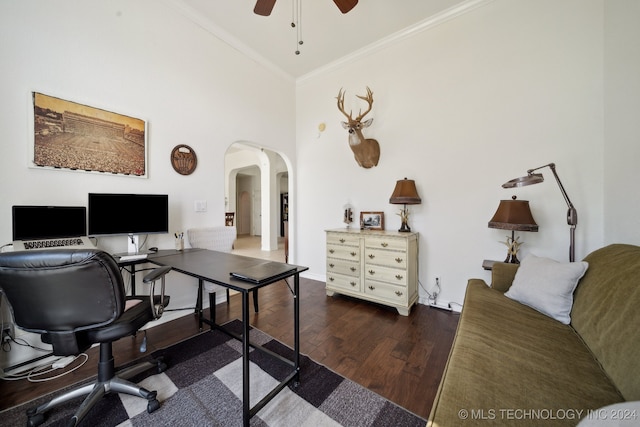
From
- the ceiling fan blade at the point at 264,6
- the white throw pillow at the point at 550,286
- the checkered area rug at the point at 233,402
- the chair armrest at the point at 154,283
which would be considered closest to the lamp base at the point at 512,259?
the white throw pillow at the point at 550,286

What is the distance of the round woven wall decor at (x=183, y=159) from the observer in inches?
99.6

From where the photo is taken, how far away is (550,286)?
1.49 m

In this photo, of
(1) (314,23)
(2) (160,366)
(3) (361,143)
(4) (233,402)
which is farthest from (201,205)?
(1) (314,23)

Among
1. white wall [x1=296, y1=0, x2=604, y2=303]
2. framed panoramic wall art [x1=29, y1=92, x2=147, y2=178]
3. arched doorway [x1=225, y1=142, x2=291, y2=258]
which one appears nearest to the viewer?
framed panoramic wall art [x1=29, y1=92, x2=147, y2=178]

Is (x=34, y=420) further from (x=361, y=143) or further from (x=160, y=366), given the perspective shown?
(x=361, y=143)

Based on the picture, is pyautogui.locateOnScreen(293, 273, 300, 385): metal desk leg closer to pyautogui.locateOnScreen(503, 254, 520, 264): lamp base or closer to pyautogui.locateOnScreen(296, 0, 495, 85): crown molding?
pyautogui.locateOnScreen(503, 254, 520, 264): lamp base

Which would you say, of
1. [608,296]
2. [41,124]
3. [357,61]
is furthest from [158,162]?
[608,296]

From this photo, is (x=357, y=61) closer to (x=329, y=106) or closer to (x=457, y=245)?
(x=329, y=106)

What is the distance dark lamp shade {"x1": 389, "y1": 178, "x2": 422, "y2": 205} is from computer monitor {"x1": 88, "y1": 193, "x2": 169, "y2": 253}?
2.52 meters

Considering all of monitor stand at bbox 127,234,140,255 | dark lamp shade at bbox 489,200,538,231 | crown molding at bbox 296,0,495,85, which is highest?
crown molding at bbox 296,0,495,85

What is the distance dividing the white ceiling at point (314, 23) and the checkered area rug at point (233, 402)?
3.60 m

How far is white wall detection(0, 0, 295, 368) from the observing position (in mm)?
1710

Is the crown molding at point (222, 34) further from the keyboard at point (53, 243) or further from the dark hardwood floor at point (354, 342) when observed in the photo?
the dark hardwood floor at point (354, 342)

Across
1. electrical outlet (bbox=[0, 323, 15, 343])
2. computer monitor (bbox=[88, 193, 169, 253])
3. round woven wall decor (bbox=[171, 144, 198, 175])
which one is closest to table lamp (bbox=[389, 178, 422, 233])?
round woven wall decor (bbox=[171, 144, 198, 175])
